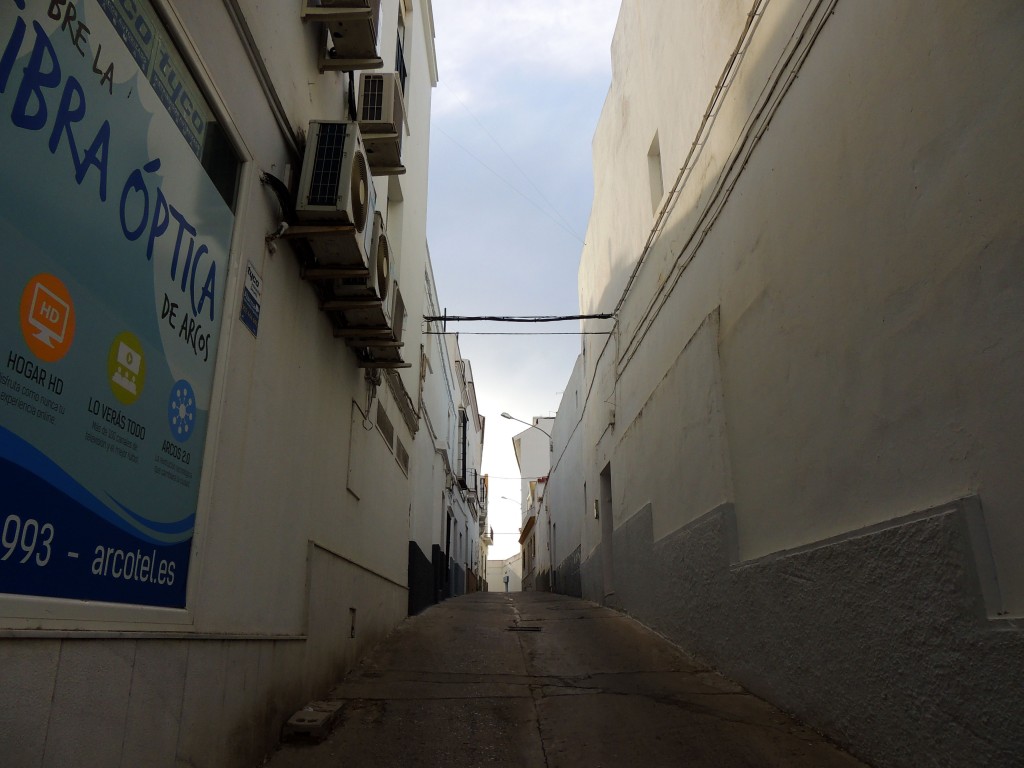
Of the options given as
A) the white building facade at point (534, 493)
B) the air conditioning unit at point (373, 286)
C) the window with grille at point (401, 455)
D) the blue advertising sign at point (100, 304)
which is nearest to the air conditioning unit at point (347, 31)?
the air conditioning unit at point (373, 286)

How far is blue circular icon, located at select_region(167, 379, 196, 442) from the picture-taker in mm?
3080

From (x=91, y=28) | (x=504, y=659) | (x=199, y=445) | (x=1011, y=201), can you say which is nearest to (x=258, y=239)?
(x=199, y=445)

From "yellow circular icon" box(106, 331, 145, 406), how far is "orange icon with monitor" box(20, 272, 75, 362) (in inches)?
10.3

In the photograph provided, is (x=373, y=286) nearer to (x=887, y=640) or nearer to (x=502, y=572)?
(x=887, y=640)

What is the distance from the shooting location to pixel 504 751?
4.35 meters

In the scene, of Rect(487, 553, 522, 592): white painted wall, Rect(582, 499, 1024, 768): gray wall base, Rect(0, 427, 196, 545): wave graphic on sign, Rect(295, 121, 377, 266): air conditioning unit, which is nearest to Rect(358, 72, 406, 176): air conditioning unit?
Rect(295, 121, 377, 266): air conditioning unit

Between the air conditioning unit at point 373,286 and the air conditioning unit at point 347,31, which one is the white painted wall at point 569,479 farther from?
the air conditioning unit at point 347,31

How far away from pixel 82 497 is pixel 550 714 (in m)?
Answer: 3.52

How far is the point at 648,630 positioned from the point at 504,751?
162 inches

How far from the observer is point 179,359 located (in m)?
3.16

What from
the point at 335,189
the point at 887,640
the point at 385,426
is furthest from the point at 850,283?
the point at 385,426

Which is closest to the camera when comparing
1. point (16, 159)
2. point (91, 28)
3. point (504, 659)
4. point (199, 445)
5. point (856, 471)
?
point (16, 159)

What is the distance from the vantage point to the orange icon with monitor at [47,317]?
2.17m

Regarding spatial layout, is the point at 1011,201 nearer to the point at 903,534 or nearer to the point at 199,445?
the point at 903,534
